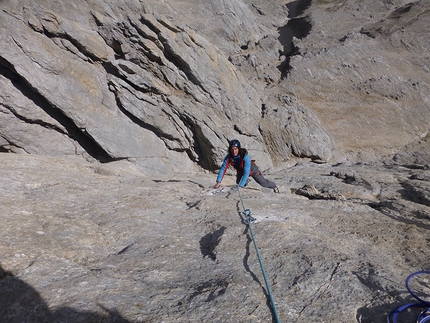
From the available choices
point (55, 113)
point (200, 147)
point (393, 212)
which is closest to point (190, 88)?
point (200, 147)

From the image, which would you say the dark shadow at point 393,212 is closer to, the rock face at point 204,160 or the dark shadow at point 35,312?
the rock face at point 204,160

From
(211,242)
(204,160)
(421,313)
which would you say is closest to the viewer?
(421,313)

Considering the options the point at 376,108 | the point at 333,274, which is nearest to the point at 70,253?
the point at 333,274

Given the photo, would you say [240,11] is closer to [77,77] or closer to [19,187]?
[77,77]

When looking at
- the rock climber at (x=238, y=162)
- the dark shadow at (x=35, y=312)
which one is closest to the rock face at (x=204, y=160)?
the dark shadow at (x=35, y=312)

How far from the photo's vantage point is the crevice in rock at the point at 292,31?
124 ft

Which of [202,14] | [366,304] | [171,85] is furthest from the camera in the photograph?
[202,14]

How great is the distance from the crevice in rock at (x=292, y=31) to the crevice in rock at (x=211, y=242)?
1274 inches

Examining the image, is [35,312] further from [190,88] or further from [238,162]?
[190,88]

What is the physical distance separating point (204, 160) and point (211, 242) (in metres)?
18.1

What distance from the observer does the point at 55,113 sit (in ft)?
59.6

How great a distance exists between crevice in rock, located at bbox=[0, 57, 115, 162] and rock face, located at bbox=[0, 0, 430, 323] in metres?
0.13

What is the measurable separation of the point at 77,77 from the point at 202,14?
35.5 metres

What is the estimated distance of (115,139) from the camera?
19.2 m
